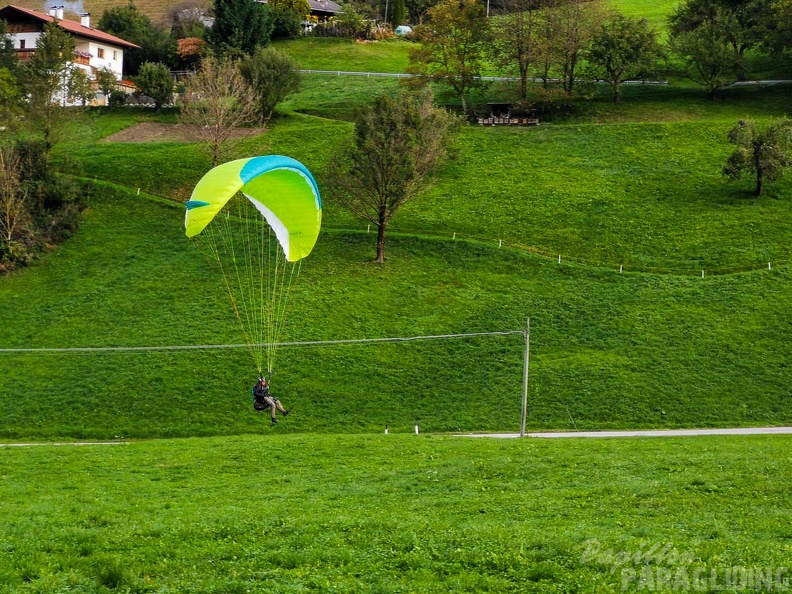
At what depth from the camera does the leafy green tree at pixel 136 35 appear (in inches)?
3209

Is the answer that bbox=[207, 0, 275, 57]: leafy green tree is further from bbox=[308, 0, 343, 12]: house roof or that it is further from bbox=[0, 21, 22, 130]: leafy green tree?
bbox=[308, 0, 343, 12]: house roof

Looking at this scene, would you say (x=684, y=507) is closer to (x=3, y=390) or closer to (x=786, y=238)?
(x=3, y=390)

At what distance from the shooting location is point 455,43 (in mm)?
67000

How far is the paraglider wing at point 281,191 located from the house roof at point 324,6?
79855 mm

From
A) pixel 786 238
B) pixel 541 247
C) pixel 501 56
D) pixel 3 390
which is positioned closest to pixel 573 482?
pixel 3 390

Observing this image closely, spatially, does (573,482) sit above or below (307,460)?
above

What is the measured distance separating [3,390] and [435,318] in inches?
690

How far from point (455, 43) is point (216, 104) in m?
23.2

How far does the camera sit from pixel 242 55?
70875 mm

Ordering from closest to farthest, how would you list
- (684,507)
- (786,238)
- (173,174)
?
1. (684,507)
2. (786,238)
3. (173,174)

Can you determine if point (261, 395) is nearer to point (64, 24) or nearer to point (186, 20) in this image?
point (64, 24)

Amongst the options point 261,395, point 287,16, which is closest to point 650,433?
point 261,395

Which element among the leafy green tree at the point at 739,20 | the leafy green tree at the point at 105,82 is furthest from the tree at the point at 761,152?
the leafy green tree at the point at 105,82

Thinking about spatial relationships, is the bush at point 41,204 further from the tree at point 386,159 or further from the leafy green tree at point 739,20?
the leafy green tree at point 739,20
